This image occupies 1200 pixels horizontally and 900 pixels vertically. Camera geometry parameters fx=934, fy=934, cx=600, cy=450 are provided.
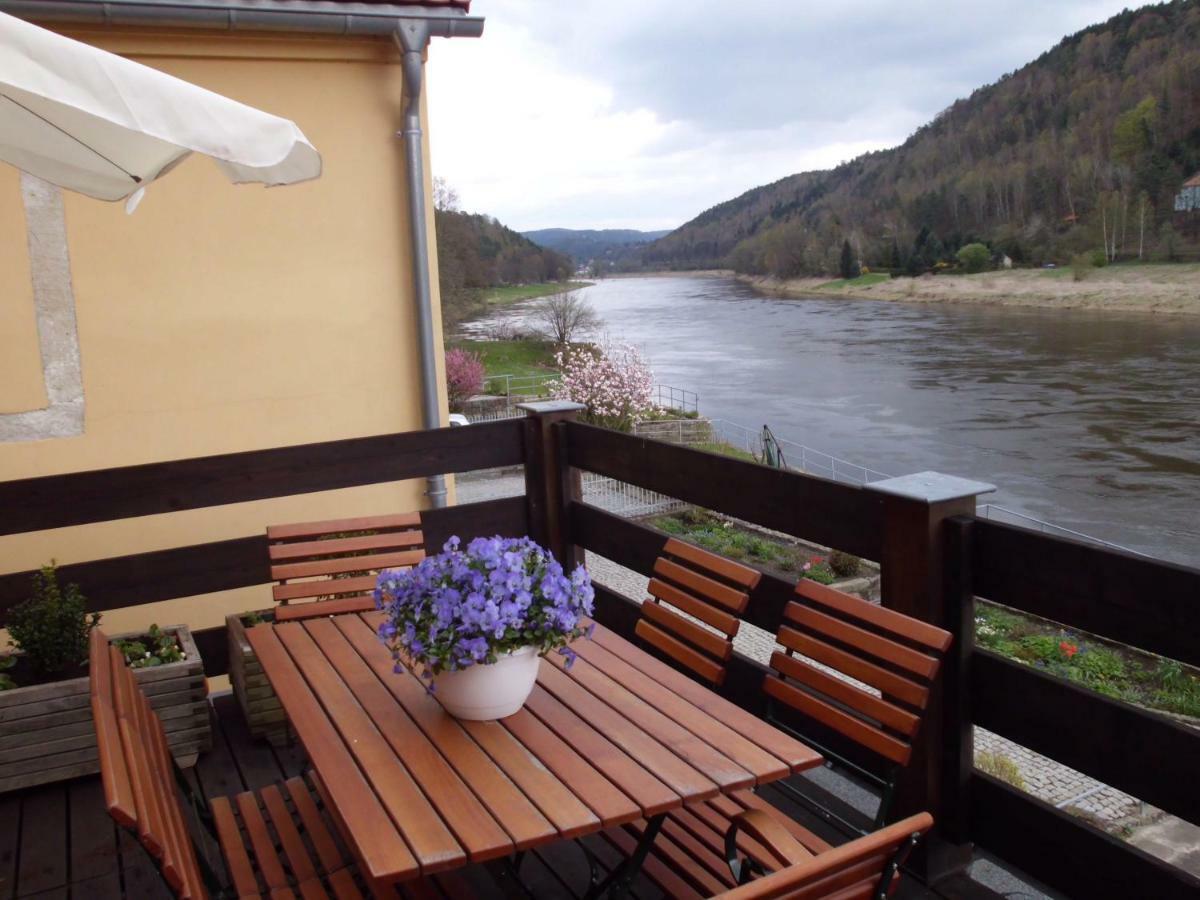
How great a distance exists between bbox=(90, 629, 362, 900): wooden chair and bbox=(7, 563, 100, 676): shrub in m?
1.19

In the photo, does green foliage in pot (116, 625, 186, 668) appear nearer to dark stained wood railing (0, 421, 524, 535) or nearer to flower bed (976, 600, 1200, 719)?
dark stained wood railing (0, 421, 524, 535)

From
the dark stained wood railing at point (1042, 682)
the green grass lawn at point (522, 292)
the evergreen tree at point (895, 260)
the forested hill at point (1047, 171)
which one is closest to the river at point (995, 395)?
the green grass lawn at point (522, 292)

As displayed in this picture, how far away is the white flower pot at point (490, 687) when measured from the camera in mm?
1698

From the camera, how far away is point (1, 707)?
2.65m

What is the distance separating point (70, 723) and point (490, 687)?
172 centimetres

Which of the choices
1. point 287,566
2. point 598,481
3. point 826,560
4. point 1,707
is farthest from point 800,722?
point 598,481

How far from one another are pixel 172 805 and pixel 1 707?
1562 mm

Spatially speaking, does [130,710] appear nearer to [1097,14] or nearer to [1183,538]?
[1183,538]

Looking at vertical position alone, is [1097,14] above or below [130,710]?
above

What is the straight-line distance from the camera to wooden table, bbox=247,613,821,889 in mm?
1405

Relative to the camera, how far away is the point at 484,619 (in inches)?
62.9

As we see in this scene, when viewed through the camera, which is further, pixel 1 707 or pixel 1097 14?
pixel 1097 14

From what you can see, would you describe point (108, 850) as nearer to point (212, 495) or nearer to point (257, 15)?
point (212, 495)

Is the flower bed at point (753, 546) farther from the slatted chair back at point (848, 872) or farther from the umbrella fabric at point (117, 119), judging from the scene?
the slatted chair back at point (848, 872)
